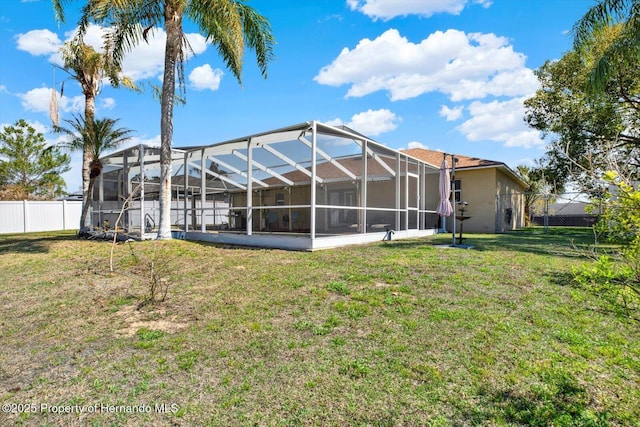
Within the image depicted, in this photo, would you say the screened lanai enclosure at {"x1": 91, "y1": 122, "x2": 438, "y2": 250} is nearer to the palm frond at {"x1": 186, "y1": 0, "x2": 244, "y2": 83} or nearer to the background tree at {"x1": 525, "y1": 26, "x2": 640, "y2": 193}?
the palm frond at {"x1": 186, "y1": 0, "x2": 244, "y2": 83}

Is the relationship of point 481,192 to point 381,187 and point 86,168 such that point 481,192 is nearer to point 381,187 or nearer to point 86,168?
point 381,187

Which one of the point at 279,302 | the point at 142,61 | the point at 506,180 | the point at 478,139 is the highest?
the point at 142,61

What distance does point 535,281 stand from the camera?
554 cm

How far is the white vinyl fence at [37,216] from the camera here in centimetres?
1953

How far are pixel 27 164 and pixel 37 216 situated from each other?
5.57 meters

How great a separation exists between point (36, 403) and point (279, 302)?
2.67m

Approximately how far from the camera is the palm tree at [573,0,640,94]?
8227 millimetres

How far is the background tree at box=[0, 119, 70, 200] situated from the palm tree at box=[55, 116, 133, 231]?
431 inches

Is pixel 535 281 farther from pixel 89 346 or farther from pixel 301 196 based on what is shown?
pixel 301 196

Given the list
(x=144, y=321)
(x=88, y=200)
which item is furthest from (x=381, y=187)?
(x=144, y=321)

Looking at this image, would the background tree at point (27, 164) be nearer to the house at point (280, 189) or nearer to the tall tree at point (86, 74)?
the tall tree at point (86, 74)

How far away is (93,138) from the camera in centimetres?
1321

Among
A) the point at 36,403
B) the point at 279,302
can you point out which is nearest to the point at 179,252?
the point at 279,302

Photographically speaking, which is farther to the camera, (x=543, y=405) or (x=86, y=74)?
(x=86, y=74)
